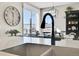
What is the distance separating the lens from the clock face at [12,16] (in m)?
1.31

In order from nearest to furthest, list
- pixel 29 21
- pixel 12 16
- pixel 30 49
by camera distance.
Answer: pixel 30 49, pixel 29 21, pixel 12 16

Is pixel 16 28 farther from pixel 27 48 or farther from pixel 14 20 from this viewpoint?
pixel 27 48

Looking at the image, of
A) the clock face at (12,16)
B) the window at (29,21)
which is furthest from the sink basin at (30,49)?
the clock face at (12,16)

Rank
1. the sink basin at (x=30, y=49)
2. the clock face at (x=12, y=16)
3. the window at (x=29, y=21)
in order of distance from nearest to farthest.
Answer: the sink basin at (x=30, y=49), the window at (x=29, y=21), the clock face at (x=12, y=16)

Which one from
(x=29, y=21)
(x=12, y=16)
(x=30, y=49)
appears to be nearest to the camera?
(x=30, y=49)

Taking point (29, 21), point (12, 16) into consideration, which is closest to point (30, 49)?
point (29, 21)

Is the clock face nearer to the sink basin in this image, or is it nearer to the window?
the window

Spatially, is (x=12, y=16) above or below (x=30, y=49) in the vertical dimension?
above

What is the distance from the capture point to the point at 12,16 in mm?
1345

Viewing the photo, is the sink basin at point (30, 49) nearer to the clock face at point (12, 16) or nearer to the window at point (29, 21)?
the window at point (29, 21)

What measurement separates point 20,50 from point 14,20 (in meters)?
0.51

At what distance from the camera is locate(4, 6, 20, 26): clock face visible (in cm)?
131

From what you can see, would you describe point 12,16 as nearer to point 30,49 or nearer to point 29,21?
point 29,21

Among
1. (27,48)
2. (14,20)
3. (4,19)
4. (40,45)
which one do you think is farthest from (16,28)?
(40,45)
